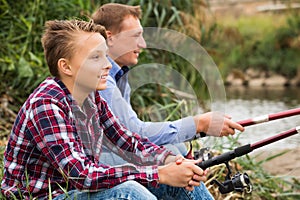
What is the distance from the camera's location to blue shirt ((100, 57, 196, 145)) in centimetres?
244

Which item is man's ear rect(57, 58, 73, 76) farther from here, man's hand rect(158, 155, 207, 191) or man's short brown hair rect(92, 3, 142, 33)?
man's short brown hair rect(92, 3, 142, 33)

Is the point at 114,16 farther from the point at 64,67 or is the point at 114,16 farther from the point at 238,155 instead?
the point at 238,155

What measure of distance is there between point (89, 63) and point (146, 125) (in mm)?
584

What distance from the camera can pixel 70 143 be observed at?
6.01 feet

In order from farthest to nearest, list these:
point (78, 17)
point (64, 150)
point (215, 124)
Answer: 1. point (78, 17)
2. point (215, 124)
3. point (64, 150)

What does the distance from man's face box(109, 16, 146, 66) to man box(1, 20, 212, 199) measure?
1.83 feet

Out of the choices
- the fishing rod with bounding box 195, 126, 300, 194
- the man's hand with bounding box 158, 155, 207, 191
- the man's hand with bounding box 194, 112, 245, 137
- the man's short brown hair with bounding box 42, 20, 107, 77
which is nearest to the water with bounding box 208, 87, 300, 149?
the man's hand with bounding box 194, 112, 245, 137

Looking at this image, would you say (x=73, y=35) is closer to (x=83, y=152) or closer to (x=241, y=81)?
(x=83, y=152)

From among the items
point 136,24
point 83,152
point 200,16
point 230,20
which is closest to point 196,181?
point 83,152

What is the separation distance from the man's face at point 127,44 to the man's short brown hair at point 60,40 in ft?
1.95

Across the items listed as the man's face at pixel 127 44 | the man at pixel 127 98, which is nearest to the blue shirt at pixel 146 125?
the man at pixel 127 98

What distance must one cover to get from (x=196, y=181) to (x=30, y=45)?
2.39 meters

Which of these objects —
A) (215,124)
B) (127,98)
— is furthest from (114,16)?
(215,124)

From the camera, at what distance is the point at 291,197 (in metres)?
3.67
